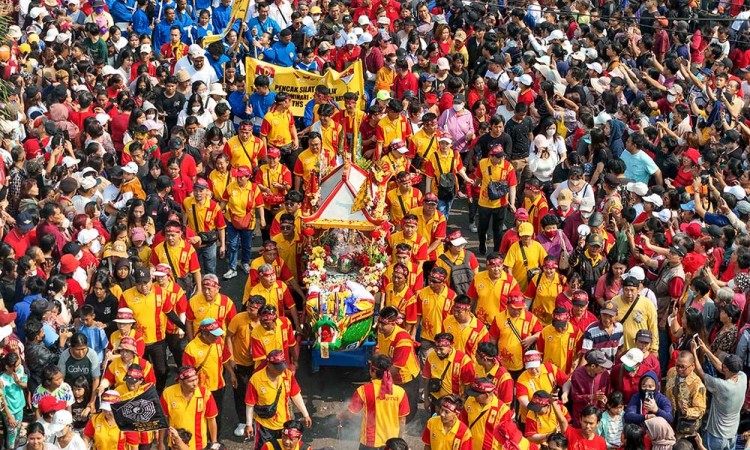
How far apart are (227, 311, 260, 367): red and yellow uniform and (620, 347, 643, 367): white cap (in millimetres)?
3759

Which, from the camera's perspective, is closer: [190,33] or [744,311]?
[744,311]

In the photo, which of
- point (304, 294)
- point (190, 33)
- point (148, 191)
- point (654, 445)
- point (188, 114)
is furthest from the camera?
point (190, 33)

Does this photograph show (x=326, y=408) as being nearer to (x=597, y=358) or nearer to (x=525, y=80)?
(x=597, y=358)

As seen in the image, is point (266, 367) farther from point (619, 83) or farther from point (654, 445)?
point (619, 83)

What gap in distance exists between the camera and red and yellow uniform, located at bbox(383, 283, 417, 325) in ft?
48.7

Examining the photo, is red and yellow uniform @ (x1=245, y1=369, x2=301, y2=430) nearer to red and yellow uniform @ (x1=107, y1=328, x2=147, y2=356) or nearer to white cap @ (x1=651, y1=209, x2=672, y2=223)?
red and yellow uniform @ (x1=107, y1=328, x2=147, y2=356)

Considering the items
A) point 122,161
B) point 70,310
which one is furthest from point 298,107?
point 70,310

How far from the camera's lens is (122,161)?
17.8m

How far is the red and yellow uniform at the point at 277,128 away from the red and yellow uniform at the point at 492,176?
8.99 ft

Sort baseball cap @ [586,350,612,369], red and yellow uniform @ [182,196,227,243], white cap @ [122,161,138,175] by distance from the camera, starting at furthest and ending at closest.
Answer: white cap @ [122,161,138,175], red and yellow uniform @ [182,196,227,243], baseball cap @ [586,350,612,369]

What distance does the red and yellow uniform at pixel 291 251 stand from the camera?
1584 cm

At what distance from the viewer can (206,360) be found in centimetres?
1366

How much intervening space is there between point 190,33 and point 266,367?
10.3m

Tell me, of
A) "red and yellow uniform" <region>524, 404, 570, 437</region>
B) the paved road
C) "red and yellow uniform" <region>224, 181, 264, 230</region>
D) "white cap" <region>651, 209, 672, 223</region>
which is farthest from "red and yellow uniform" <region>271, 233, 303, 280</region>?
"white cap" <region>651, 209, 672, 223</region>
